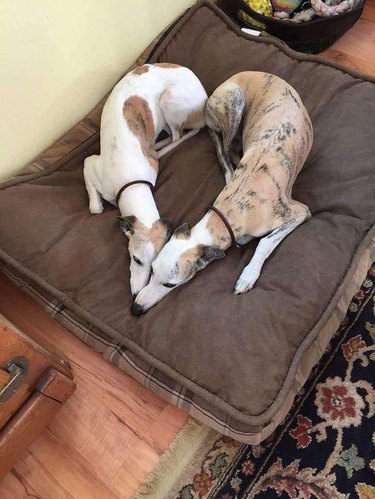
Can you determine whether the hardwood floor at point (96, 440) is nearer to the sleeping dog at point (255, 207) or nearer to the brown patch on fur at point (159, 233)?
the sleeping dog at point (255, 207)

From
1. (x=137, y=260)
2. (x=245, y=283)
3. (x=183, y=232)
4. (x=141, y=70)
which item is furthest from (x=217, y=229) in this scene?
(x=141, y=70)

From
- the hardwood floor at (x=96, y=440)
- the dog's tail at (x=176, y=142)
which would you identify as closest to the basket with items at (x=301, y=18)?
the dog's tail at (x=176, y=142)

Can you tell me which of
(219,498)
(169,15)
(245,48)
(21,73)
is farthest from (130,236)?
(169,15)

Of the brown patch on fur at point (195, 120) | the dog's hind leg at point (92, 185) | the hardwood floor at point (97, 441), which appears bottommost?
the hardwood floor at point (97, 441)

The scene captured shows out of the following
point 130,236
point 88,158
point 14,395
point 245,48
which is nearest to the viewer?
point 14,395

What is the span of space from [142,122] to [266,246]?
2.74 ft

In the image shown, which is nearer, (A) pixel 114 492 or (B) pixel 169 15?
(A) pixel 114 492

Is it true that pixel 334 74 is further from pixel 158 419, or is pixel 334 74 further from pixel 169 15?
pixel 158 419

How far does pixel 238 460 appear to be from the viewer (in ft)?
5.66

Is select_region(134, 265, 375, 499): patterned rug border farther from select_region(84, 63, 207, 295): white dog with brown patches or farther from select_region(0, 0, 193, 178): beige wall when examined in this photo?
select_region(0, 0, 193, 178): beige wall

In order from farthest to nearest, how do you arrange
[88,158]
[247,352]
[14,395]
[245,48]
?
[245,48]
[88,158]
[247,352]
[14,395]

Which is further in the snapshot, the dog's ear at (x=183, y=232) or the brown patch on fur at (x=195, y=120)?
the brown patch on fur at (x=195, y=120)

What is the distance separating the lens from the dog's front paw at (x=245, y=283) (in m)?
1.83

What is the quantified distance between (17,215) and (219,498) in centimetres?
136
